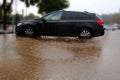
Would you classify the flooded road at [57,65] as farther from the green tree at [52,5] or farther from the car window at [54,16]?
the green tree at [52,5]

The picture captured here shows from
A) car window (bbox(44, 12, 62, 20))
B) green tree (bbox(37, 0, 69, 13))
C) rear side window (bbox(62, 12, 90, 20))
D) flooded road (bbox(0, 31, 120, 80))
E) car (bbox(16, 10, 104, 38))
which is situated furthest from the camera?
green tree (bbox(37, 0, 69, 13))

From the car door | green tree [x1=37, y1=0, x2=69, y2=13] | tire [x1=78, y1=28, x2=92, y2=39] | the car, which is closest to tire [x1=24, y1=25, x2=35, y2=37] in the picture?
the car

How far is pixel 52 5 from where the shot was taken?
218 ft

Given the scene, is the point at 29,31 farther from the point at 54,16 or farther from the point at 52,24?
the point at 54,16

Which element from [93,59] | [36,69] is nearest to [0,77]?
[36,69]

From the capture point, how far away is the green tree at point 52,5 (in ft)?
219

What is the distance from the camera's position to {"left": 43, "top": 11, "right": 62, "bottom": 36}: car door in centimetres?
2010

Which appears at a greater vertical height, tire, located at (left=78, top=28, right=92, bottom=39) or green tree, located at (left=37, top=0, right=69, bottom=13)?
green tree, located at (left=37, top=0, right=69, bottom=13)

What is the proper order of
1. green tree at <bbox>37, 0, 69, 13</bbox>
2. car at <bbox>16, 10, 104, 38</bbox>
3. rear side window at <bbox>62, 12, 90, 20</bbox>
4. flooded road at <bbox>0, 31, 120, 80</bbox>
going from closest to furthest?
1. flooded road at <bbox>0, 31, 120, 80</bbox>
2. car at <bbox>16, 10, 104, 38</bbox>
3. rear side window at <bbox>62, 12, 90, 20</bbox>
4. green tree at <bbox>37, 0, 69, 13</bbox>

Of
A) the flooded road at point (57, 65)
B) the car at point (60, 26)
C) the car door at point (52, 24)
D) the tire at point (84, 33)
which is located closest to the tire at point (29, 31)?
the car at point (60, 26)

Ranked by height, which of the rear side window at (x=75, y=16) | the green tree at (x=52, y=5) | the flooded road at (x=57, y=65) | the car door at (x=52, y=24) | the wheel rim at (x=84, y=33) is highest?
the green tree at (x=52, y=5)

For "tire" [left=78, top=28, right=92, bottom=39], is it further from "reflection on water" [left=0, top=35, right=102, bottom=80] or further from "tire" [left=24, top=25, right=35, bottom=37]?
"reflection on water" [left=0, top=35, right=102, bottom=80]

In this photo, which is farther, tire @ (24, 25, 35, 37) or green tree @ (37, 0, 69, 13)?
green tree @ (37, 0, 69, 13)

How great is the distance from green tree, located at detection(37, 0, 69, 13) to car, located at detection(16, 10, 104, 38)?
4372 cm
